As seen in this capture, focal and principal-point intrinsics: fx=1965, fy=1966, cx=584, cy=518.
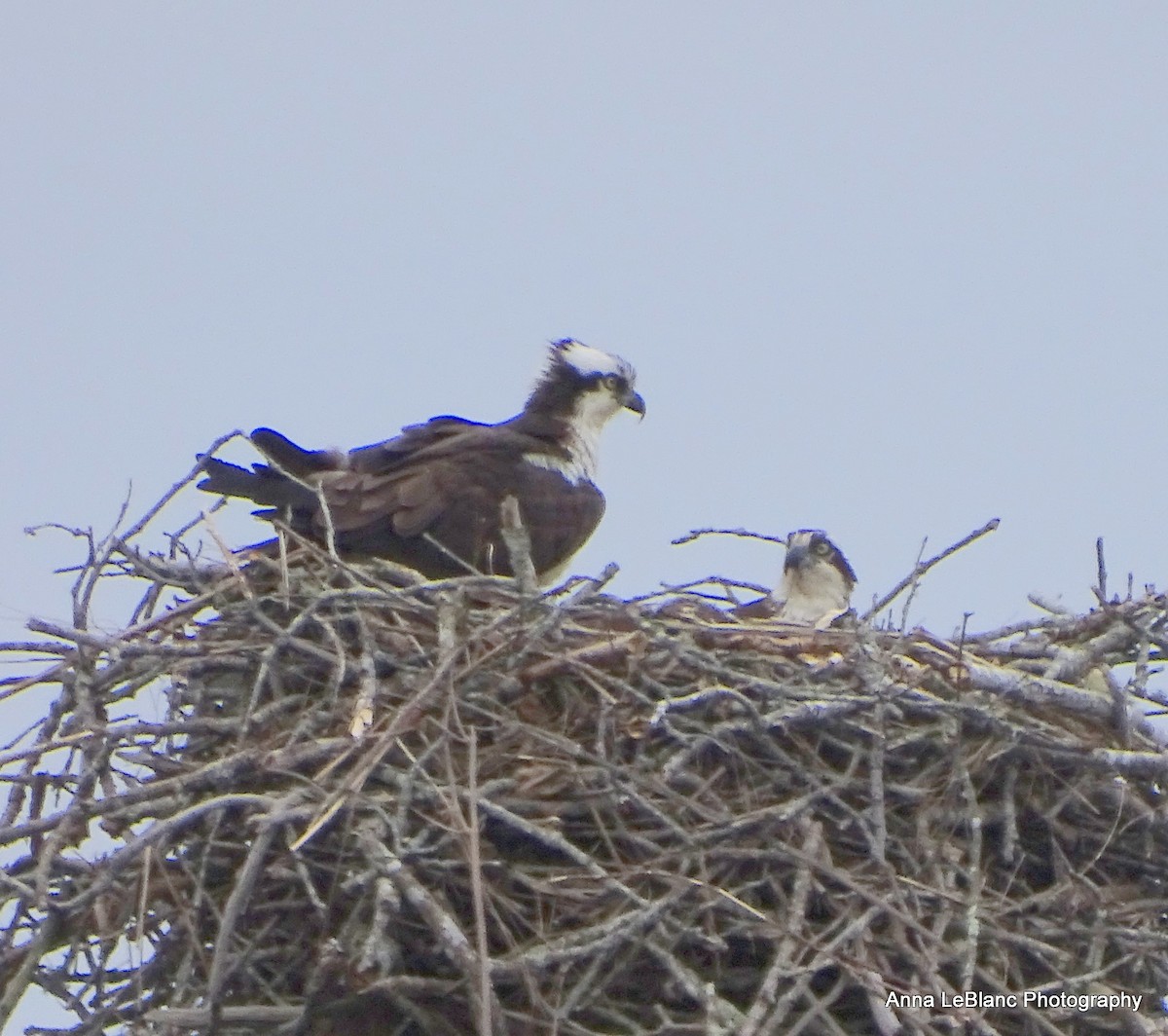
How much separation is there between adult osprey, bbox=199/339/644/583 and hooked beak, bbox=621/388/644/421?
49 centimetres

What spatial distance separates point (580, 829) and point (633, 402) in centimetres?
376

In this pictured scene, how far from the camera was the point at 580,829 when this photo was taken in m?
5.86

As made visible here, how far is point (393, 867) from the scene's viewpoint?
17.1 ft

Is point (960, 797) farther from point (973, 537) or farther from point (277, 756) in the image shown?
point (277, 756)

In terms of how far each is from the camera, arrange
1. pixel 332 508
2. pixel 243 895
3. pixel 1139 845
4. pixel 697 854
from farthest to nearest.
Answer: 1. pixel 332 508
2. pixel 1139 845
3. pixel 697 854
4. pixel 243 895

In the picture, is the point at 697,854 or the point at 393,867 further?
the point at 697,854

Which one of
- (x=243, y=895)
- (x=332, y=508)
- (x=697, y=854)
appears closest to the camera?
(x=243, y=895)

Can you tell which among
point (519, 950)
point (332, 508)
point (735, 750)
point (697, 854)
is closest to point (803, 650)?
point (735, 750)

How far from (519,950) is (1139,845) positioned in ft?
6.81

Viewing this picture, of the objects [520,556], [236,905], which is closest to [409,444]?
[520,556]

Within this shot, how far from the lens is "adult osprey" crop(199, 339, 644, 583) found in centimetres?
748

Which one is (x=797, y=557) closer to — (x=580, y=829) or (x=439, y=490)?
(x=439, y=490)

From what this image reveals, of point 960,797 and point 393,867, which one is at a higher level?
point 960,797

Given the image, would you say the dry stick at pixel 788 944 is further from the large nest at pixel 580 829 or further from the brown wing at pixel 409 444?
the brown wing at pixel 409 444
